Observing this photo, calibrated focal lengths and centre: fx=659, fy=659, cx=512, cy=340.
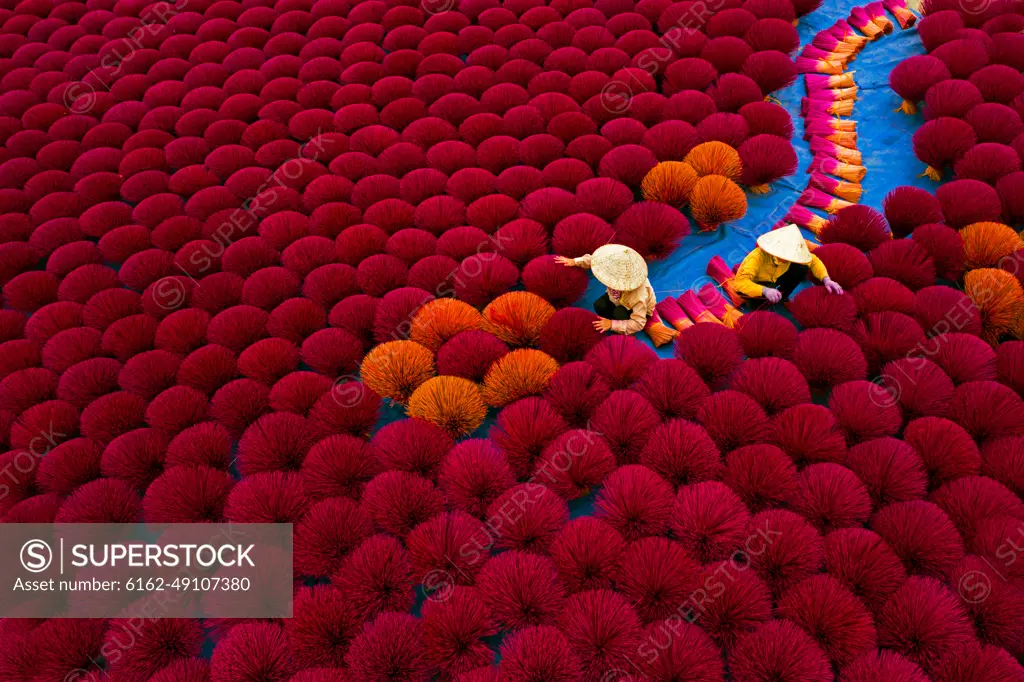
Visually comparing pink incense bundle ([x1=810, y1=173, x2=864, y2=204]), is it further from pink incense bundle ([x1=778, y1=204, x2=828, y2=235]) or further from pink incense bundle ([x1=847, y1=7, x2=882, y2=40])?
pink incense bundle ([x1=847, y1=7, x2=882, y2=40])

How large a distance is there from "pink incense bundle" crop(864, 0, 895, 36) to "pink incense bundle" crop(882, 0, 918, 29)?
25 millimetres

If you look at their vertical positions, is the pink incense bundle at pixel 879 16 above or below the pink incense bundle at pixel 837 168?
above

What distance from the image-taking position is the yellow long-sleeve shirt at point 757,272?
1413 millimetres

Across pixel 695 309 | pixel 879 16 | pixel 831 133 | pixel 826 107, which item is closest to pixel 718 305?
pixel 695 309

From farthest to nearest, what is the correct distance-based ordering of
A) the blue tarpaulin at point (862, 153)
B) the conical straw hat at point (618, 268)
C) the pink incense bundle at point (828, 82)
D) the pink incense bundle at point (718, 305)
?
the pink incense bundle at point (828, 82) < the blue tarpaulin at point (862, 153) < the pink incense bundle at point (718, 305) < the conical straw hat at point (618, 268)

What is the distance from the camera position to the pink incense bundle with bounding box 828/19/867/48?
2.07 metres

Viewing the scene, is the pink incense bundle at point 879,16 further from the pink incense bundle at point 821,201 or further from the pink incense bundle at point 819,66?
the pink incense bundle at point 821,201

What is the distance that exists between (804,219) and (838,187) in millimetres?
188

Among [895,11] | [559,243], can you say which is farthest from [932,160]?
[559,243]

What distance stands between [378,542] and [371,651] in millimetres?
162

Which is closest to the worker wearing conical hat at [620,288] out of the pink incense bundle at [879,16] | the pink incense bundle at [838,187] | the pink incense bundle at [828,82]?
the pink incense bundle at [838,187]

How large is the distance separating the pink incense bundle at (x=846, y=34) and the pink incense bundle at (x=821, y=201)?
0.72m

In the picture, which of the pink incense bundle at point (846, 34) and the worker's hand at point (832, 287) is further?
the pink incense bundle at point (846, 34)

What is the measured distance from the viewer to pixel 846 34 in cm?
209
